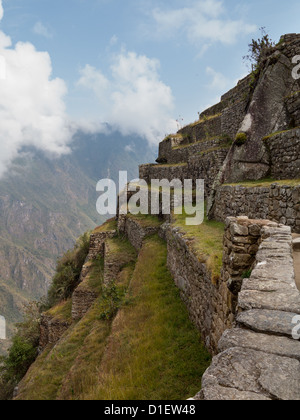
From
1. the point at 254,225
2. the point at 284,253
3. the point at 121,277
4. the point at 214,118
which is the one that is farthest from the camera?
the point at 214,118

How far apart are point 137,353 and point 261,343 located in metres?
5.26

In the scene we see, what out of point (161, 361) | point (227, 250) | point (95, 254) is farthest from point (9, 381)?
point (227, 250)

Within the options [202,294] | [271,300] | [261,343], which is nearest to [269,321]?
[261,343]

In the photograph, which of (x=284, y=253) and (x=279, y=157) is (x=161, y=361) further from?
(x=279, y=157)

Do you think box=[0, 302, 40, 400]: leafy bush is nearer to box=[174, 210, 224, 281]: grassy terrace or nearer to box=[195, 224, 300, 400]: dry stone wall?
box=[174, 210, 224, 281]: grassy terrace

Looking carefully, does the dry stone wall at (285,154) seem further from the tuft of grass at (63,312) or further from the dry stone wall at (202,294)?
the tuft of grass at (63,312)

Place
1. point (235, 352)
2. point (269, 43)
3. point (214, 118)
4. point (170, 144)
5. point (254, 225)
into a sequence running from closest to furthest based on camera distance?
1. point (235, 352)
2. point (254, 225)
3. point (269, 43)
4. point (214, 118)
5. point (170, 144)

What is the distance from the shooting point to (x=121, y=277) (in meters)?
14.4

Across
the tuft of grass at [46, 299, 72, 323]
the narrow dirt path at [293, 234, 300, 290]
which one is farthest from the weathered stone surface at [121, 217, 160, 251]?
the narrow dirt path at [293, 234, 300, 290]

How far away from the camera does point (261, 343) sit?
219 cm

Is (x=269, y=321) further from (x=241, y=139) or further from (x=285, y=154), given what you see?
(x=241, y=139)

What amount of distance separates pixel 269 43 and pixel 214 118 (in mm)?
7007

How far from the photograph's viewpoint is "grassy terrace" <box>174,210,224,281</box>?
6.16 metres

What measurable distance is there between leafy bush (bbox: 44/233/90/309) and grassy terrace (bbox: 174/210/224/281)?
1409 cm
